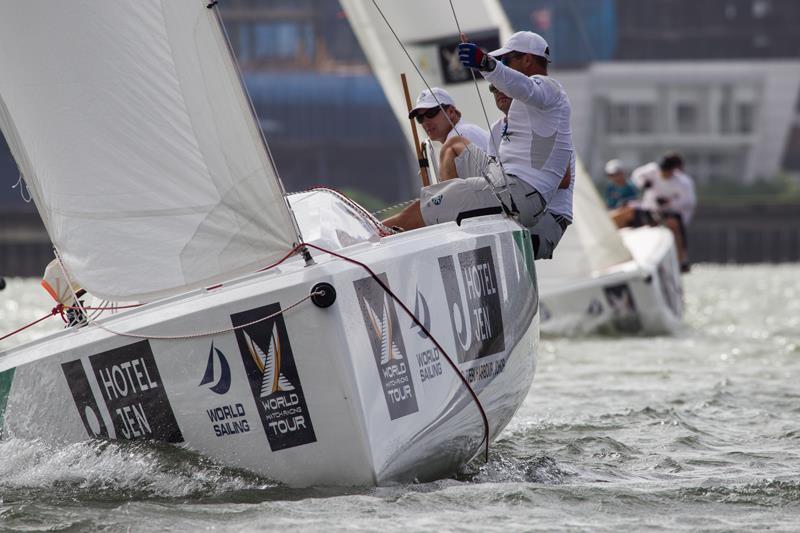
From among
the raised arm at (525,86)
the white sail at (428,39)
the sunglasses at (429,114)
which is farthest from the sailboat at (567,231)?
the raised arm at (525,86)

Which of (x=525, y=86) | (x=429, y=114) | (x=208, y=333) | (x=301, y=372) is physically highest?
(x=525, y=86)

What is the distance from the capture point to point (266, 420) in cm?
416

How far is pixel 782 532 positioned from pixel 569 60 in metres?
54.6

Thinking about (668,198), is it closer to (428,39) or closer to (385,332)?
(428,39)

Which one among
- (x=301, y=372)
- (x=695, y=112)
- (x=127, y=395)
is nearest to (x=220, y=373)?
(x=301, y=372)

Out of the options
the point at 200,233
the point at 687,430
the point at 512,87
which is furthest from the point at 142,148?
the point at 687,430

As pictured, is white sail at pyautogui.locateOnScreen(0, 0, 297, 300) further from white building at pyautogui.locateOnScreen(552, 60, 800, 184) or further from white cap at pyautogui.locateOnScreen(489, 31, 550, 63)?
white building at pyautogui.locateOnScreen(552, 60, 800, 184)

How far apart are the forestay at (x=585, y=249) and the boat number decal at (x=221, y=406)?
6.92m

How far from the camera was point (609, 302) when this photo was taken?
1082 centimetres

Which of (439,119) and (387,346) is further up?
(439,119)

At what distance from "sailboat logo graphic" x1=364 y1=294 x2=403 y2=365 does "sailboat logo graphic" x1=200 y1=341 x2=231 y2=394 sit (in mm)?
422

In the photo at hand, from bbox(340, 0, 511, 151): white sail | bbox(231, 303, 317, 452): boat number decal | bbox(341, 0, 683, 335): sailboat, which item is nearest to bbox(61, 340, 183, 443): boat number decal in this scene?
bbox(231, 303, 317, 452): boat number decal

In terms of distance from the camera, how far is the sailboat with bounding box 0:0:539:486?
4.09 m

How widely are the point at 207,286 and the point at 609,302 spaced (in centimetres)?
679
